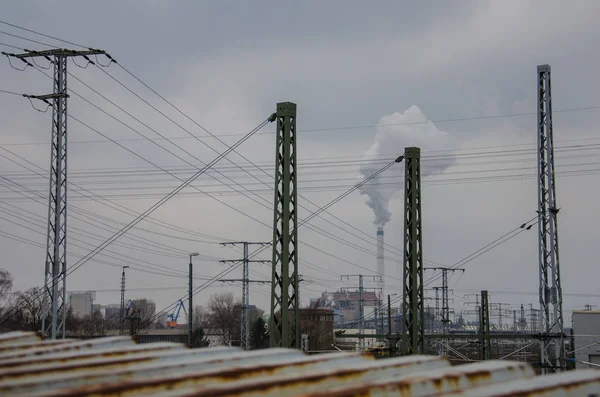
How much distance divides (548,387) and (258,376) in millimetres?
1717

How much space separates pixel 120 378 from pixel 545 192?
75.1 feet

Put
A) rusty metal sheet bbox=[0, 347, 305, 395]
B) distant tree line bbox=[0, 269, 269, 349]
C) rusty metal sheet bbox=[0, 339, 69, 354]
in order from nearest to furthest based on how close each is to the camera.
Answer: rusty metal sheet bbox=[0, 347, 305, 395], rusty metal sheet bbox=[0, 339, 69, 354], distant tree line bbox=[0, 269, 269, 349]

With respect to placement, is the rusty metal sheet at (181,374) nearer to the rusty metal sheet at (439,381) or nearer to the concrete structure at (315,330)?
the rusty metal sheet at (439,381)

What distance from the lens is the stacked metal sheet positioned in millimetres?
3686

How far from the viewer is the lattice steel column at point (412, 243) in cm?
1978

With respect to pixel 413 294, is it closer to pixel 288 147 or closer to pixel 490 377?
pixel 288 147

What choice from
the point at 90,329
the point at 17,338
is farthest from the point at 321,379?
the point at 90,329

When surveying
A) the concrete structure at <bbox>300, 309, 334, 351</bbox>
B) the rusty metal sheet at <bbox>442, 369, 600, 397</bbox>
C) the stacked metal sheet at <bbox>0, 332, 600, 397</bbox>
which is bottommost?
the concrete structure at <bbox>300, 309, 334, 351</bbox>

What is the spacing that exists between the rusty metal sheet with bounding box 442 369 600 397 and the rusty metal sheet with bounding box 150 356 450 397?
2.29 feet

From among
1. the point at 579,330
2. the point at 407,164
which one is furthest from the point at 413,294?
the point at 579,330

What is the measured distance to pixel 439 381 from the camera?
405 cm

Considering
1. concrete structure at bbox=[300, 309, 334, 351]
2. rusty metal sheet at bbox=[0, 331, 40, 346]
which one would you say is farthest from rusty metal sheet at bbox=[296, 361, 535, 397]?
concrete structure at bbox=[300, 309, 334, 351]

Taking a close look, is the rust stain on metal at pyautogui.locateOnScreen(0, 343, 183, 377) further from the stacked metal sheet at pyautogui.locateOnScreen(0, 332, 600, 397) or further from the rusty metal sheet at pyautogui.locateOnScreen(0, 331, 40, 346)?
the rusty metal sheet at pyautogui.locateOnScreen(0, 331, 40, 346)

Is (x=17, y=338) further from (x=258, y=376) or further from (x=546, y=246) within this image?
(x=546, y=246)
